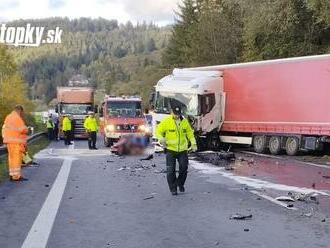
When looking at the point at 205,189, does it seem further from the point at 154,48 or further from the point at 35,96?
the point at 154,48

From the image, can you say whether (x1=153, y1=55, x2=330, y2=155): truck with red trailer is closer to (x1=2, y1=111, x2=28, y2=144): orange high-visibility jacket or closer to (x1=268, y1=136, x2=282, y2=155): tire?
(x1=268, y1=136, x2=282, y2=155): tire

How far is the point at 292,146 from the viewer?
21812 millimetres

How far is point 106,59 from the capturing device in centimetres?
19275

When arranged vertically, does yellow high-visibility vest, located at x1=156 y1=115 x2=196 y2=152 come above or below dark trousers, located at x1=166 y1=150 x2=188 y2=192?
above

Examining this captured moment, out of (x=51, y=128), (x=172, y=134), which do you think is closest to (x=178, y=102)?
(x=172, y=134)

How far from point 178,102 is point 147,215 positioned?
594 inches

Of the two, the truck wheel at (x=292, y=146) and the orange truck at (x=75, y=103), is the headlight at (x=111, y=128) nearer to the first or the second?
the truck wheel at (x=292, y=146)

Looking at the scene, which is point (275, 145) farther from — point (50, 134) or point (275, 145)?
point (50, 134)

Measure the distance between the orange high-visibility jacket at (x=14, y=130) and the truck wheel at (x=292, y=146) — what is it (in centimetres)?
1099

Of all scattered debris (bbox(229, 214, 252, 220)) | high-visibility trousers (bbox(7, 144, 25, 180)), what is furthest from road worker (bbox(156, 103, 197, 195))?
high-visibility trousers (bbox(7, 144, 25, 180))

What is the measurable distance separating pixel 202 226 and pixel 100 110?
73.9 feet

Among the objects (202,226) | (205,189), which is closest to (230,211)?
(202,226)

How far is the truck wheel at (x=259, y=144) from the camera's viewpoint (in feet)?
76.2

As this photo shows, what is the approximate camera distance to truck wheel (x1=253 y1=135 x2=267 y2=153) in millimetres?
23234
